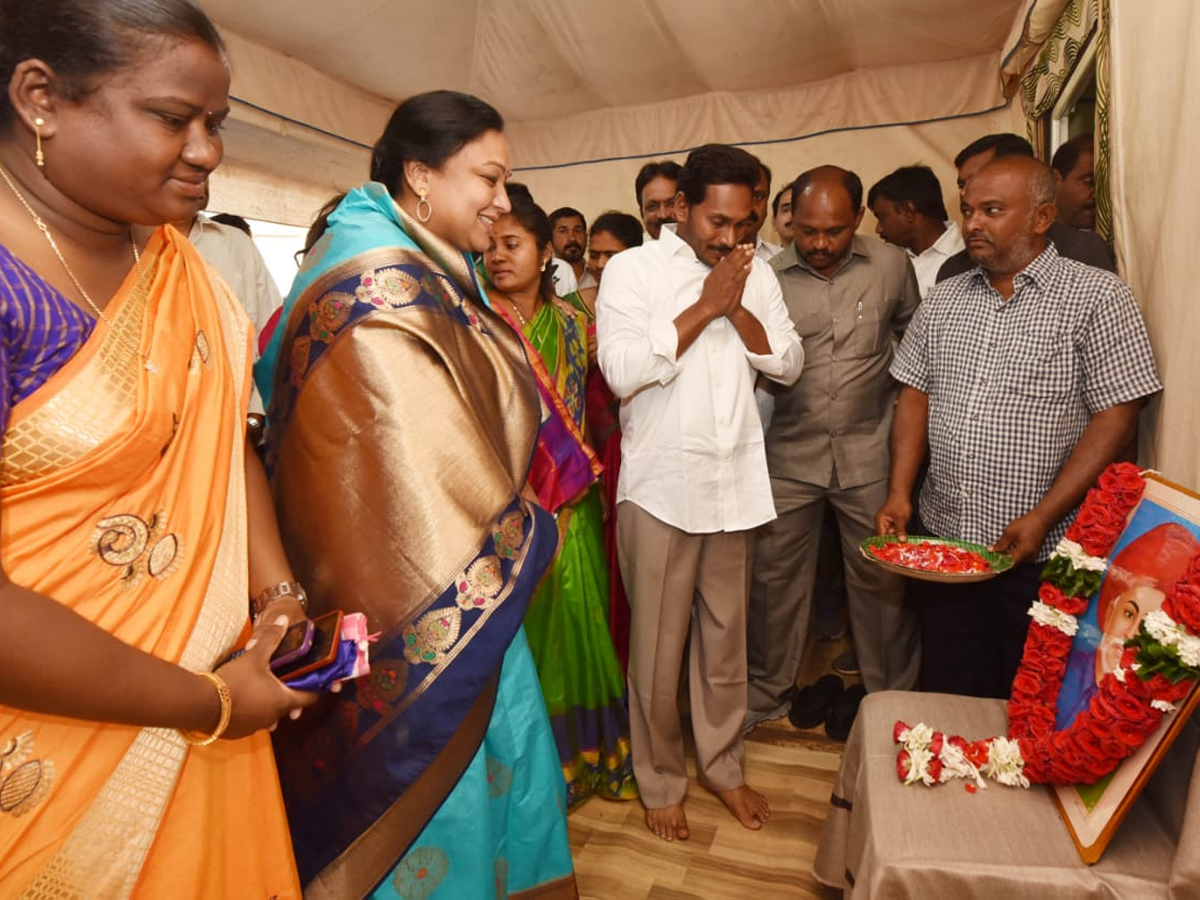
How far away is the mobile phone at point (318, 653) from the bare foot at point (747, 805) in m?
1.56

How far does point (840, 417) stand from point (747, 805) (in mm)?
1218

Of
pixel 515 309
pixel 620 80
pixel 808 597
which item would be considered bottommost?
pixel 808 597

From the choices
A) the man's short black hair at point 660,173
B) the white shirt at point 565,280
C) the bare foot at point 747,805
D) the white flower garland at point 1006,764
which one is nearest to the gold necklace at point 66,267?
the white flower garland at point 1006,764

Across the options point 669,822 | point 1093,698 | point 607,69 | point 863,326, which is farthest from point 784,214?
point 1093,698

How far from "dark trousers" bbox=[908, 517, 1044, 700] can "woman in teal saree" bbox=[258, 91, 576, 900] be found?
1253 mm

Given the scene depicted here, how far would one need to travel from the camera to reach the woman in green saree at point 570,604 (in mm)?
2188

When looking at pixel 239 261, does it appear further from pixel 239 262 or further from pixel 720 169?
pixel 720 169

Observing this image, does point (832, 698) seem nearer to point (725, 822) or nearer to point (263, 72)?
point (725, 822)

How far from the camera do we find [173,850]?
871 mm

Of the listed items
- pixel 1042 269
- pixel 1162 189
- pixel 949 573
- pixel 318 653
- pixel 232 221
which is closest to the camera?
pixel 318 653

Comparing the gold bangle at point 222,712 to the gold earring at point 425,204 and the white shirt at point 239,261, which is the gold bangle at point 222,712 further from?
the white shirt at point 239,261

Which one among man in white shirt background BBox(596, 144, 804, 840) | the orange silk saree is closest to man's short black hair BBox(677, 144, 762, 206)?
man in white shirt background BBox(596, 144, 804, 840)

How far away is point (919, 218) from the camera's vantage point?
3361 millimetres

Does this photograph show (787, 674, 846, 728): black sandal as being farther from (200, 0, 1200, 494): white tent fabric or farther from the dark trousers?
(200, 0, 1200, 494): white tent fabric
